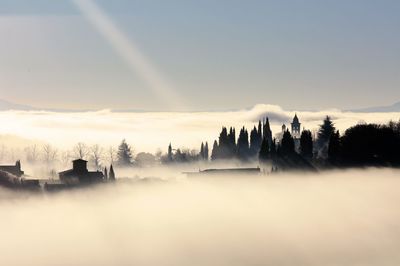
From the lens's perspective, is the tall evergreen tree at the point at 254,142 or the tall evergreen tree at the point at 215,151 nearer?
the tall evergreen tree at the point at 254,142

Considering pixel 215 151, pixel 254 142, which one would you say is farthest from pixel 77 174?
pixel 254 142

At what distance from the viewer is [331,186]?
14288 cm

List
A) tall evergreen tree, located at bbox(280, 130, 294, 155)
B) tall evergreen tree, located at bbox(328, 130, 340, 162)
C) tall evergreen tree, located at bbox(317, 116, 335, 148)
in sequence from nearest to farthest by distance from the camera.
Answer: tall evergreen tree, located at bbox(328, 130, 340, 162)
tall evergreen tree, located at bbox(280, 130, 294, 155)
tall evergreen tree, located at bbox(317, 116, 335, 148)

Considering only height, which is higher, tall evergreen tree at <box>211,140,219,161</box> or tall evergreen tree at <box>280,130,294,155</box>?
tall evergreen tree at <box>280,130,294,155</box>

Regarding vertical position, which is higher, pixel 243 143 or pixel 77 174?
pixel 243 143

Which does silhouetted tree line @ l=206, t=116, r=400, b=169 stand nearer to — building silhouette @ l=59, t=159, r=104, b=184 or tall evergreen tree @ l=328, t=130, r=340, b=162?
tall evergreen tree @ l=328, t=130, r=340, b=162

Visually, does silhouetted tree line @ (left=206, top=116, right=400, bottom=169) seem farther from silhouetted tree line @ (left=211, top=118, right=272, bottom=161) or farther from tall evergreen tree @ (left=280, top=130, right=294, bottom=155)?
silhouetted tree line @ (left=211, top=118, right=272, bottom=161)

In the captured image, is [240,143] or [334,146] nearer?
[334,146]

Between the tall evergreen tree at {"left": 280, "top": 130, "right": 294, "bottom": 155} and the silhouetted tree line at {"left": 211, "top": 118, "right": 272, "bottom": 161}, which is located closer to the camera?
the tall evergreen tree at {"left": 280, "top": 130, "right": 294, "bottom": 155}

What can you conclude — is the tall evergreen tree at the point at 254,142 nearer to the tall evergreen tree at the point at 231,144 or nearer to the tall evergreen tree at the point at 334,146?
the tall evergreen tree at the point at 231,144

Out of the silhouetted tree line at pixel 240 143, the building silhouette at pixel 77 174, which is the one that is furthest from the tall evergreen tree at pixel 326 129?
the building silhouette at pixel 77 174

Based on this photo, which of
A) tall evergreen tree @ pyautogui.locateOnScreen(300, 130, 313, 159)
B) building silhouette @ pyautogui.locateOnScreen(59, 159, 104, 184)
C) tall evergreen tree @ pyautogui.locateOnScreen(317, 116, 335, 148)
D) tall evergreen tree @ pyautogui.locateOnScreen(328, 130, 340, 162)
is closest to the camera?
tall evergreen tree @ pyautogui.locateOnScreen(328, 130, 340, 162)

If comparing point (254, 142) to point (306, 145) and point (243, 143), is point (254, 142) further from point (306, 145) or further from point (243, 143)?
point (306, 145)

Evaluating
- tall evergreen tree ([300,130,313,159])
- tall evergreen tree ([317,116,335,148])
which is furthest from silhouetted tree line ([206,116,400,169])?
tall evergreen tree ([317,116,335,148])
